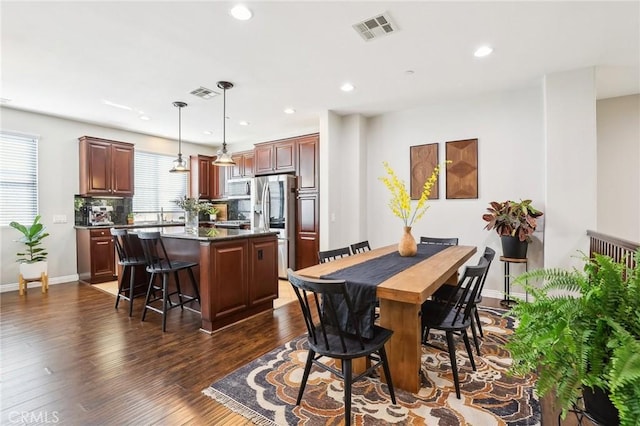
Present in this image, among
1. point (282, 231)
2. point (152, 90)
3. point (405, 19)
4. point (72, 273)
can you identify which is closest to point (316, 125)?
point (282, 231)

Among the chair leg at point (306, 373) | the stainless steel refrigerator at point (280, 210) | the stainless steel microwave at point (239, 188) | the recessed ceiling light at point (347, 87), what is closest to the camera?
the chair leg at point (306, 373)

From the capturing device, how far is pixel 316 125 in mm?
5863

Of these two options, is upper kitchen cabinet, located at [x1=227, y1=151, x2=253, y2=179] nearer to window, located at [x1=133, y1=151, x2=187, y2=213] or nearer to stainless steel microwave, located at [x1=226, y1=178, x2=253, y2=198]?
stainless steel microwave, located at [x1=226, y1=178, x2=253, y2=198]

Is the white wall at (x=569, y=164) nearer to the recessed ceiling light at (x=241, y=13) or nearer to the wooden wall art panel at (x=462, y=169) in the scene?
the wooden wall art panel at (x=462, y=169)

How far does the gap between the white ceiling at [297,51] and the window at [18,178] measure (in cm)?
59

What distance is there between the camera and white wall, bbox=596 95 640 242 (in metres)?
4.17

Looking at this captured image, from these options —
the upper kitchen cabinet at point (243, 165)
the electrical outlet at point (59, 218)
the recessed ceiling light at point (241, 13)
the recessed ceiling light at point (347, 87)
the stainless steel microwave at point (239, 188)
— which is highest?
the recessed ceiling light at point (347, 87)

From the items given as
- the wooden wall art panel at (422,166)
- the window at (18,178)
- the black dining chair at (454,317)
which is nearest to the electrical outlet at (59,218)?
the window at (18,178)

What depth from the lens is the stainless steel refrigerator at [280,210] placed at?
5457mm

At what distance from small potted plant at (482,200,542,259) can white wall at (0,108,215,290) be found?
22.3 ft

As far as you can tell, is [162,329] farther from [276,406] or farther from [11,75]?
[11,75]

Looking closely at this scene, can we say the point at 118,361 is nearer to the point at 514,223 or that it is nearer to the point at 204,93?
the point at 204,93

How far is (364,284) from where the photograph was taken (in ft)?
6.15

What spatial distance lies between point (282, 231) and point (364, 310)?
375 centimetres
